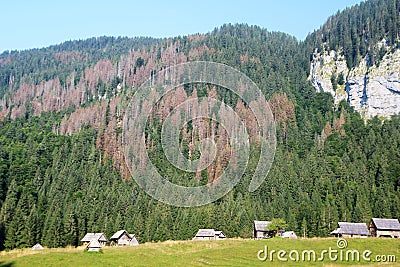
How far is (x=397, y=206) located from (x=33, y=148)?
102 m

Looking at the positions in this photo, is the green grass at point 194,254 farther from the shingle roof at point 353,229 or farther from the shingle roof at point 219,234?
the shingle roof at point 219,234

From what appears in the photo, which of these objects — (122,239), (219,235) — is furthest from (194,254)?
(219,235)

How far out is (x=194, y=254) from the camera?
51.4m

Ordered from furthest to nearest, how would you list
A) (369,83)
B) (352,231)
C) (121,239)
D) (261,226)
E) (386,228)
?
1. (369,83)
2. (261,226)
3. (121,239)
4. (386,228)
5. (352,231)

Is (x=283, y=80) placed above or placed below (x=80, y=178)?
above

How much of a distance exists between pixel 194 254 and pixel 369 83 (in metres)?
141

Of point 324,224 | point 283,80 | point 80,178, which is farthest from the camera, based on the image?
point 283,80

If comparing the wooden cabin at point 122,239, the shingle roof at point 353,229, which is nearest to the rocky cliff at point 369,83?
the shingle roof at point 353,229

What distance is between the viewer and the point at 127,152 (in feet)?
481

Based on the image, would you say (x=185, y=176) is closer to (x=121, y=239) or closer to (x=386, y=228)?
(x=121, y=239)

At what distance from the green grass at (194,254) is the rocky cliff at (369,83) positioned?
372 ft

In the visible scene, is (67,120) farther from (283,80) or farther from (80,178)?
(283,80)

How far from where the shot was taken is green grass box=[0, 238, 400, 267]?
44000 millimetres

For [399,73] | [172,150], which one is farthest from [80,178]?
[399,73]
